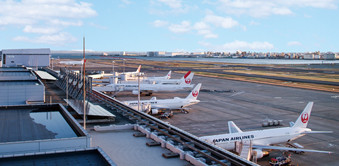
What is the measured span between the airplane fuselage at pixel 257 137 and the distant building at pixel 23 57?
76.6 metres

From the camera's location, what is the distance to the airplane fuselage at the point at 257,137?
34438 mm

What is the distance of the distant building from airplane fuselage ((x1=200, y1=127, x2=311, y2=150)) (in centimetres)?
7659

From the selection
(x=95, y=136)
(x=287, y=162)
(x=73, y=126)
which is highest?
(x=73, y=126)

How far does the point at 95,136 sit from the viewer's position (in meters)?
23.3

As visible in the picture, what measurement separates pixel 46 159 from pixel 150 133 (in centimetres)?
921

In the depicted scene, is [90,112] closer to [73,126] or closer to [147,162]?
[73,126]

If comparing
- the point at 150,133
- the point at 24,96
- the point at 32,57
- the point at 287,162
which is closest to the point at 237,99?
the point at 287,162

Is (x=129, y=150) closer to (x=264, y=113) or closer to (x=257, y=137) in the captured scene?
(x=257, y=137)

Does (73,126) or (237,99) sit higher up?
(73,126)

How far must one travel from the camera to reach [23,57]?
95062mm

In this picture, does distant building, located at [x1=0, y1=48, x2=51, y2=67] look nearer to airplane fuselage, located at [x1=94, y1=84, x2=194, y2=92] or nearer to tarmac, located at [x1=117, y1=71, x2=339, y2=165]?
airplane fuselage, located at [x1=94, y1=84, x2=194, y2=92]

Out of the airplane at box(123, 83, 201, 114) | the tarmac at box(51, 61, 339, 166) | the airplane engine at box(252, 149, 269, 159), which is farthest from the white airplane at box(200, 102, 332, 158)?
the airplane at box(123, 83, 201, 114)

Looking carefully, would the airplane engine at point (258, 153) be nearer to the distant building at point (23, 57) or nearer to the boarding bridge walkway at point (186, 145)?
the boarding bridge walkway at point (186, 145)

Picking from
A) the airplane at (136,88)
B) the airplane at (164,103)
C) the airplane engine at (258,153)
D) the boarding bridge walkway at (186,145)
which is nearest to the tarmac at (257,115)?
the airplane engine at (258,153)
